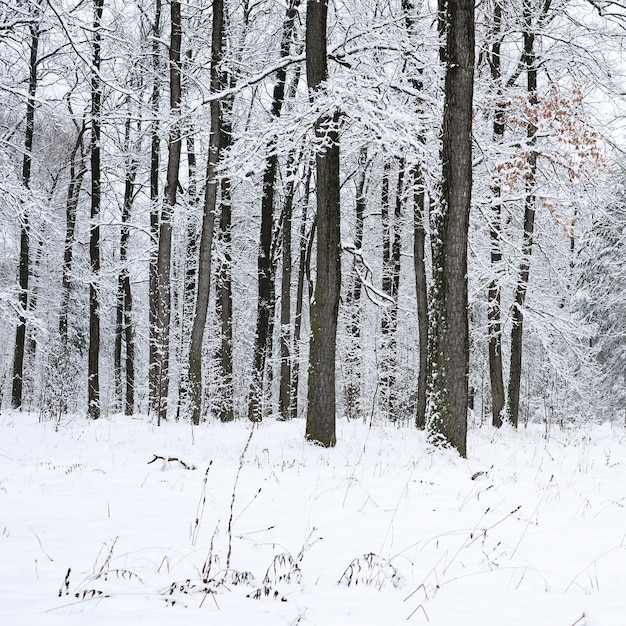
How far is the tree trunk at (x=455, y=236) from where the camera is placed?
7.57 metres

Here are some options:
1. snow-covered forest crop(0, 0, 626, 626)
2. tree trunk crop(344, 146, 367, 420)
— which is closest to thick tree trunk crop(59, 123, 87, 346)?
snow-covered forest crop(0, 0, 626, 626)

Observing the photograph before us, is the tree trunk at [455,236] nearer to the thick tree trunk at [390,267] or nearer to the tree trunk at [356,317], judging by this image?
the thick tree trunk at [390,267]

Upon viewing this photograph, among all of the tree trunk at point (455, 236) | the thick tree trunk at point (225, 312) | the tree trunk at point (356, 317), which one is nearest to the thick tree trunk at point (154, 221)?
the thick tree trunk at point (225, 312)

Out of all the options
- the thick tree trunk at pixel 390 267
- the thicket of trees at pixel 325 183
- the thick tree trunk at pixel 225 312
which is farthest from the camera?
the thick tree trunk at pixel 390 267

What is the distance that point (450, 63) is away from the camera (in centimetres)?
770

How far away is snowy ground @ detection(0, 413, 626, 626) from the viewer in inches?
98.1

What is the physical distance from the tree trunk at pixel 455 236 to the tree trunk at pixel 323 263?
1875 millimetres

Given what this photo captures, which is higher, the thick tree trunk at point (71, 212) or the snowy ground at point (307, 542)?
the thick tree trunk at point (71, 212)

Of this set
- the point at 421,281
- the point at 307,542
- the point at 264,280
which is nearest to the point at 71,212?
the point at 264,280

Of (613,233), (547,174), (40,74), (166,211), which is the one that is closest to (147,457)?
(166,211)

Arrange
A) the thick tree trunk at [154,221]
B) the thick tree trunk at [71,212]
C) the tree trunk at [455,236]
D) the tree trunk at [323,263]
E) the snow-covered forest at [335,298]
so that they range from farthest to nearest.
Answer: the thick tree trunk at [71,212], the thick tree trunk at [154,221], the tree trunk at [323,263], the tree trunk at [455,236], the snow-covered forest at [335,298]

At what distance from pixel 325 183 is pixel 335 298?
1918 mm

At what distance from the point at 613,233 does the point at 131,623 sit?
82.3 feet

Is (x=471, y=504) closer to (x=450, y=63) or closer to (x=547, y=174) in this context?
(x=450, y=63)
